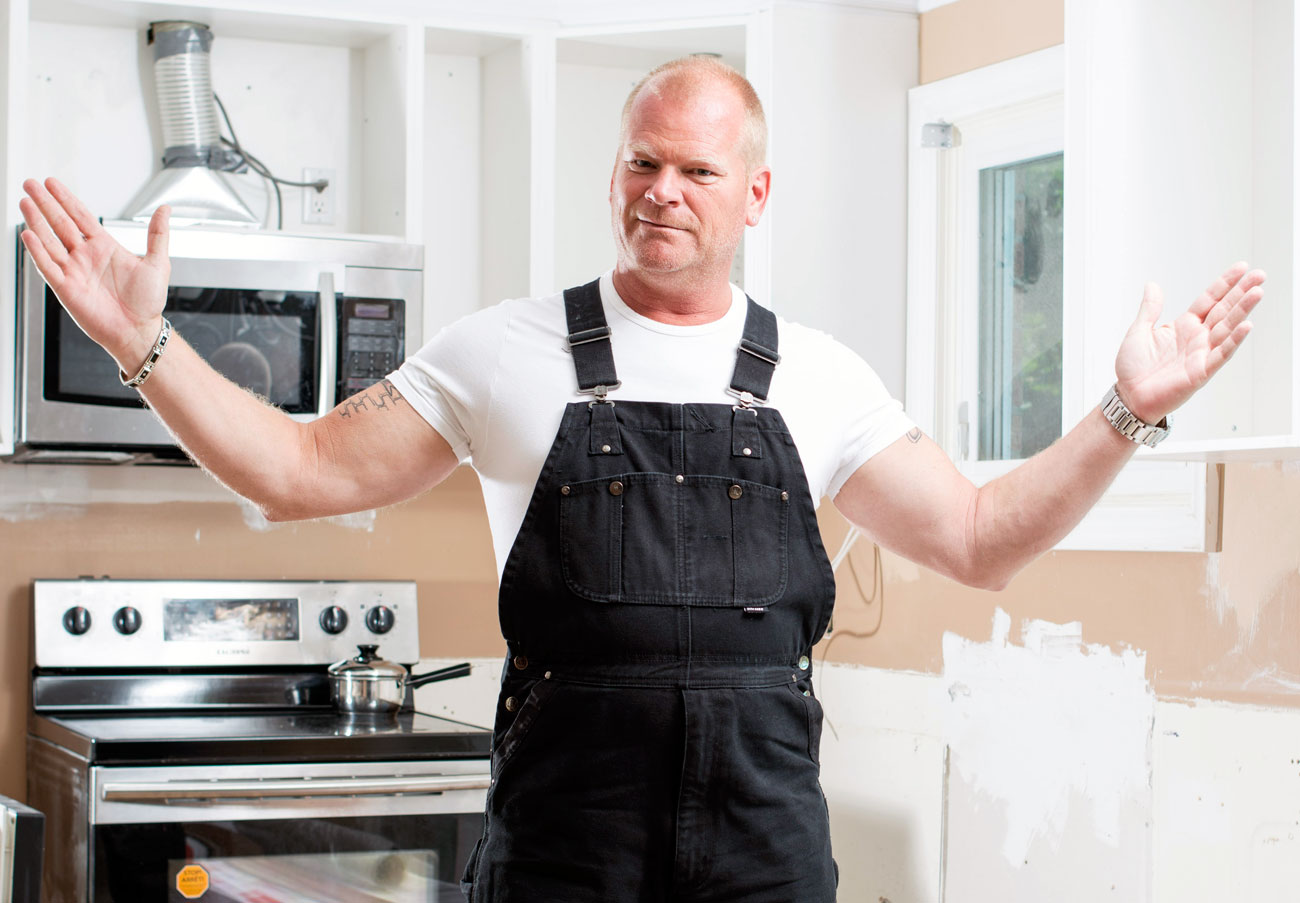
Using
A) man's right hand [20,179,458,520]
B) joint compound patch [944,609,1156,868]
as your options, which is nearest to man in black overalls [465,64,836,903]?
man's right hand [20,179,458,520]

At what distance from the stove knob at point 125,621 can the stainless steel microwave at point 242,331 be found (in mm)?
306

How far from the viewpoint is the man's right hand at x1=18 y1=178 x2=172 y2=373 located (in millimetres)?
1215

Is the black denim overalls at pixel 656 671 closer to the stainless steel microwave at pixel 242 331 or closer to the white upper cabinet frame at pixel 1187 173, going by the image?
the white upper cabinet frame at pixel 1187 173

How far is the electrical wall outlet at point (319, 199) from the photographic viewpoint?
9.84 feet

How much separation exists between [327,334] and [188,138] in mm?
526

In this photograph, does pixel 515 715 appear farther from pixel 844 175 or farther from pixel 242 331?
pixel 844 175

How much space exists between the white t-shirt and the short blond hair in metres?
0.16

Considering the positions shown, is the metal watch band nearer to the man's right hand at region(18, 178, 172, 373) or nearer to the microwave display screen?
the man's right hand at region(18, 178, 172, 373)

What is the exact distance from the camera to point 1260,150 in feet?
6.80

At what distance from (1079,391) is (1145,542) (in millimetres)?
366

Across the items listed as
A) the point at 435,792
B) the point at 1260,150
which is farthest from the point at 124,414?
the point at 1260,150

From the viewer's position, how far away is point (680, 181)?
4.58ft

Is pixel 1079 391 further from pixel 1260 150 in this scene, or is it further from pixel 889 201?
pixel 889 201

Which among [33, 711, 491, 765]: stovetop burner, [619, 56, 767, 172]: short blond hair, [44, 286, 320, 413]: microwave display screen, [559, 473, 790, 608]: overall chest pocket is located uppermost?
[619, 56, 767, 172]: short blond hair
